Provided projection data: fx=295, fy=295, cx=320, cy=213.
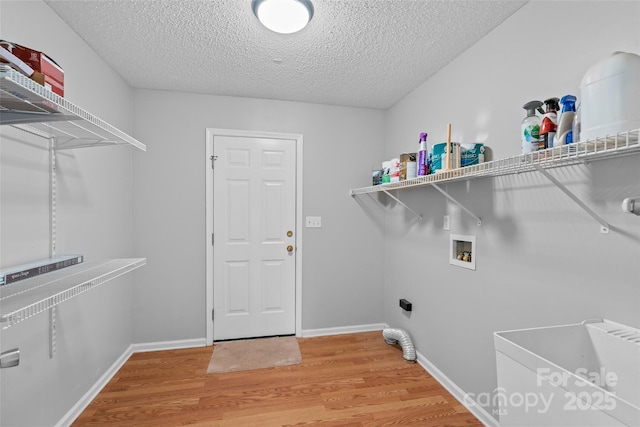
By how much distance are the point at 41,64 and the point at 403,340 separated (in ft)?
9.24

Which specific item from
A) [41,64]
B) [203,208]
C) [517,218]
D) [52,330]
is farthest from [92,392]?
[517,218]

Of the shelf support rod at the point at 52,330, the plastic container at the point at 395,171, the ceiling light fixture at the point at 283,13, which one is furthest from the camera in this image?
the plastic container at the point at 395,171

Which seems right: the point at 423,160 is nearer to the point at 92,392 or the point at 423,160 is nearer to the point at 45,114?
the point at 45,114

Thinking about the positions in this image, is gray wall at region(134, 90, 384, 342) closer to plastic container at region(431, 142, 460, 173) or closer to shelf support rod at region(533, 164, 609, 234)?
plastic container at region(431, 142, 460, 173)

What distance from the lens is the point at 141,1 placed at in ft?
5.05

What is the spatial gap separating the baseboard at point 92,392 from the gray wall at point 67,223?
3 centimetres

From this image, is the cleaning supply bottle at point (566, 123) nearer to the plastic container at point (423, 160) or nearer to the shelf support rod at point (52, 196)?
the plastic container at point (423, 160)

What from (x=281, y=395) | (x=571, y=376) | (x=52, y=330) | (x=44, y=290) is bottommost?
(x=281, y=395)

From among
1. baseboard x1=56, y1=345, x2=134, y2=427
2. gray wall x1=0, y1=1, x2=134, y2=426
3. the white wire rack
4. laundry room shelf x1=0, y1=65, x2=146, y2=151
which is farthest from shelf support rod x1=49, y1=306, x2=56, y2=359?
the white wire rack

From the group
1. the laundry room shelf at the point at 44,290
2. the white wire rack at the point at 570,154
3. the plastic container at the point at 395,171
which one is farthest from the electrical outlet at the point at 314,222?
the laundry room shelf at the point at 44,290

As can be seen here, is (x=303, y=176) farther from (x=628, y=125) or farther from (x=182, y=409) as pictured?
(x=628, y=125)

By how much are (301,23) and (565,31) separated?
1.26 metres

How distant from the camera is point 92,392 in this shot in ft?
6.50

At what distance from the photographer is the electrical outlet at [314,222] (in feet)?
9.77
